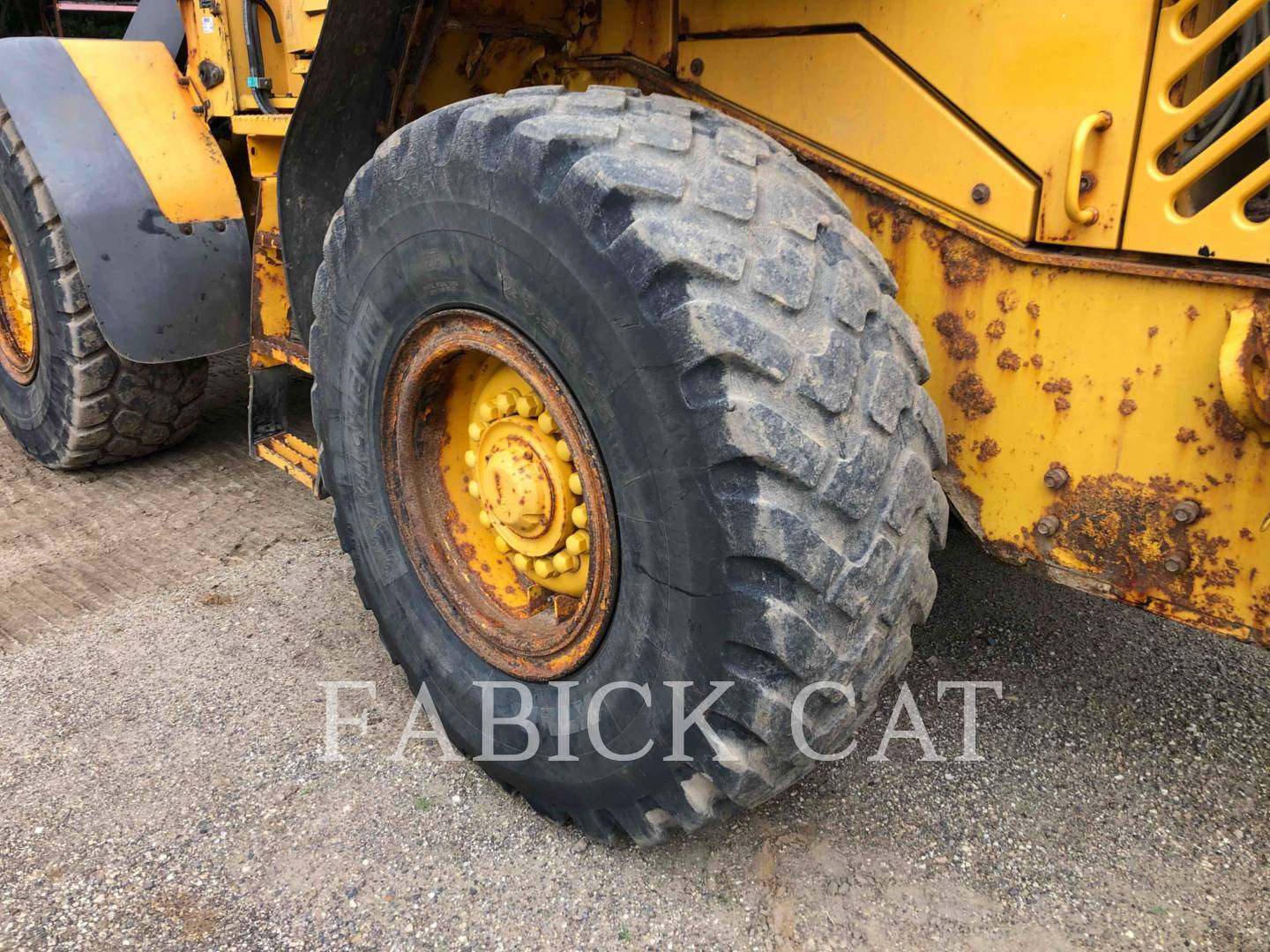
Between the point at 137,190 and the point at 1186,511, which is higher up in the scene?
the point at 137,190

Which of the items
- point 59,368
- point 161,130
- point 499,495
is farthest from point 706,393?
point 59,368

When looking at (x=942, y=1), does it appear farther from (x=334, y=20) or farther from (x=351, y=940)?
(x=351, y=940)

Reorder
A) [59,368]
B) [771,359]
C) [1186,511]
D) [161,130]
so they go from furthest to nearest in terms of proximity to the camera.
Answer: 1. [59,368]
2. [161,130]
3. [1186,511]
4. [771,359]

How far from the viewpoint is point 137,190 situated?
307 centimetres

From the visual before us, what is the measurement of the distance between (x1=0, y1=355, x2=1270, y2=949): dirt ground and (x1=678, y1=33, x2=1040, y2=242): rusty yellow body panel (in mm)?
1277

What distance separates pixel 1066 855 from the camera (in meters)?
2.01

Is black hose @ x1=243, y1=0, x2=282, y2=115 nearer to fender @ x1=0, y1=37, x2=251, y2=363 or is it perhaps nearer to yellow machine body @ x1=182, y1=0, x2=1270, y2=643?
fender @ x1=0, y1=37, x2=251, y2=363

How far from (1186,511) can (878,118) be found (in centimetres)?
89

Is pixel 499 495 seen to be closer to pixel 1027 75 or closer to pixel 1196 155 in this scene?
pixel 1027 75

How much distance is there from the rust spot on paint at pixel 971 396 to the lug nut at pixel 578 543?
2.48ft

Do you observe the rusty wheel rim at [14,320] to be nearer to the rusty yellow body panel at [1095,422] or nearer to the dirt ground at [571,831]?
the dirt ground at [571,831]

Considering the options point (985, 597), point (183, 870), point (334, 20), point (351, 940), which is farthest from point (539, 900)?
point (334, 20)

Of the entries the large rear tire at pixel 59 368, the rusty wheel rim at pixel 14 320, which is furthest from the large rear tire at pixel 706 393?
the rusty wheel rim at pixel 14 320

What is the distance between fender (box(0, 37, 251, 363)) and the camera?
3.04 m
